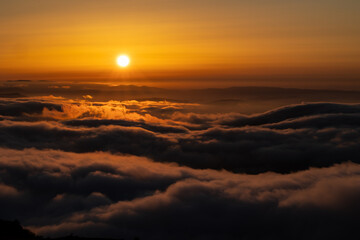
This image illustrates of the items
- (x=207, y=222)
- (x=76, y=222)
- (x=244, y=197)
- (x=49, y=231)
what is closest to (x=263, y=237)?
(x=244, y=197)

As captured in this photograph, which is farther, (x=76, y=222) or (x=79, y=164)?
(x=79, y=164)

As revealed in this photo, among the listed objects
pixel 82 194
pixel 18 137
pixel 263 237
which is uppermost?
pixel 18 137

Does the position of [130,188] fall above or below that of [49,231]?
above

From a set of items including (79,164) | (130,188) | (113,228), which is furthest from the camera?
(79,164)

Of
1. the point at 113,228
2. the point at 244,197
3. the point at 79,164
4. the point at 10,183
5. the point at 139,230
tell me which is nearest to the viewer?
the point at 113,228

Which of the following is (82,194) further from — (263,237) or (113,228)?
(263,237)

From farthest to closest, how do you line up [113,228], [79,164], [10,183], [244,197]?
[79,164], [10,183], [244,197], [113,228]

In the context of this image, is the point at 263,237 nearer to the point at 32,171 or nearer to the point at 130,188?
the point at 130,188

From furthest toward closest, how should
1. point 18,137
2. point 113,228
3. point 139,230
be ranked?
1. point 18,137
2. point 139,230
3. point 113,228

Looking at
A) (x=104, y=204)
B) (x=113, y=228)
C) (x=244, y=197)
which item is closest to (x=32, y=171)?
(x=104, y=204)

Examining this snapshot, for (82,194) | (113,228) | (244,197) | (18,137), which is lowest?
(113,228)
